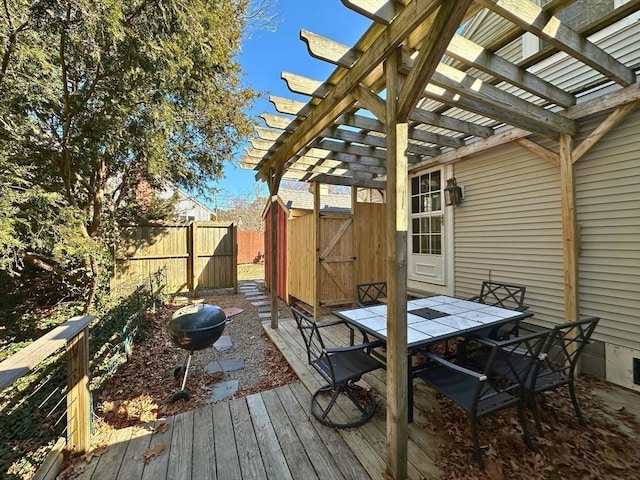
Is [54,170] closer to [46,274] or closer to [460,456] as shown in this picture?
[46,274]

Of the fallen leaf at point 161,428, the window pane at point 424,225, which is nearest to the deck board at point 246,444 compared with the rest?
the fallen leaf at point 161,428

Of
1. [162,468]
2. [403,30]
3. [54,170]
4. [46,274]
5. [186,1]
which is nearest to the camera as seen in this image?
[403,30]

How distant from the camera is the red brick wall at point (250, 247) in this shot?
14164 mm

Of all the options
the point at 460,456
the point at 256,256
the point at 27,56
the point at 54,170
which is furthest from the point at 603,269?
the point at 256,256

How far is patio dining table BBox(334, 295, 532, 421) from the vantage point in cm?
238

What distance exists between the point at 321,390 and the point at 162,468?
1.42 meters

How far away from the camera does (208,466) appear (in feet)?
6.32

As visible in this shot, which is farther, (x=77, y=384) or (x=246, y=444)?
(x=246, y=444)

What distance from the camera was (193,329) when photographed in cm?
274

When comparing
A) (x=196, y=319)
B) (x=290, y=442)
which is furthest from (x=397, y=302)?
(x=196, y=319)

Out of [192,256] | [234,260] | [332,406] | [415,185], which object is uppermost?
[415,185]

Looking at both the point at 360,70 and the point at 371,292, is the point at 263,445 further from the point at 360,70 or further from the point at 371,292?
the point at 371,292

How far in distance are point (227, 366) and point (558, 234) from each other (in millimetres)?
4693

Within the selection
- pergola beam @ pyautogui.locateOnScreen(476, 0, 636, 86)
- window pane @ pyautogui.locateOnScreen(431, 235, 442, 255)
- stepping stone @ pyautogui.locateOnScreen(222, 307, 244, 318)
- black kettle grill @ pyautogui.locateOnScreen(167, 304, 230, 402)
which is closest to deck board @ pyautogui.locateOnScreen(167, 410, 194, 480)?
black kettle grill @ pyautogui.locateOnScreen(167, 304, 230, 402)
